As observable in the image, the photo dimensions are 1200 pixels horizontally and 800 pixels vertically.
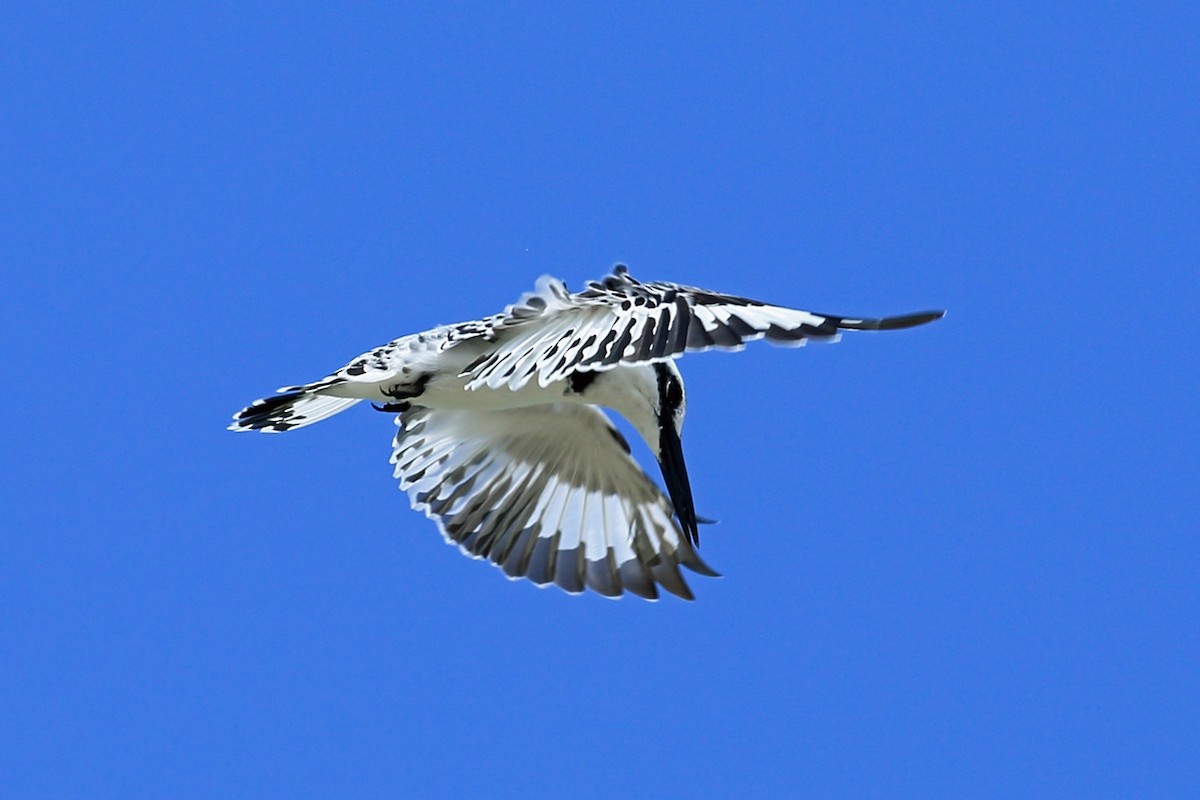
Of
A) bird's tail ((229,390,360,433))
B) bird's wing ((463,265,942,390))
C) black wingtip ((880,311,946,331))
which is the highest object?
bird's tail ((229,390,360,433))

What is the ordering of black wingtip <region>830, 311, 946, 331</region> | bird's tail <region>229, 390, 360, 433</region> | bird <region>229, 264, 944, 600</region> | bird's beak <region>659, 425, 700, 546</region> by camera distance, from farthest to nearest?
bird's tail <region>229, 390, 360, 433</region> < bird's beak <region>659, 425, 700, 546</region> < bird <region>229, 264, 944, 600</region> < black wingtip <region>830, 311, 946, 331</region>

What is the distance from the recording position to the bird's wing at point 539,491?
19.5ft

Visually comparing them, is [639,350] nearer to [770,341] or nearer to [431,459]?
[770,341]

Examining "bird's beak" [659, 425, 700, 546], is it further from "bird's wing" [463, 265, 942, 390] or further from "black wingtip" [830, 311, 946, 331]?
"black wingtip" [830, 311, 946, 331]

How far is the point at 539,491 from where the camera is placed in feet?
20.2

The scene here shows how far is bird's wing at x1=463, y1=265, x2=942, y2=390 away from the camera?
387 centimetres

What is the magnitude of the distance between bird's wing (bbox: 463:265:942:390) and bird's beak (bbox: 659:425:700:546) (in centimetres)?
70

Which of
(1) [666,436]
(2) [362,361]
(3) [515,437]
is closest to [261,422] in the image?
(2) [362,361]

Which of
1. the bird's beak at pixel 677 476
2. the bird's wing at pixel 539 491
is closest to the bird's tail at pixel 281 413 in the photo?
the bird's wing at pixel 539 491

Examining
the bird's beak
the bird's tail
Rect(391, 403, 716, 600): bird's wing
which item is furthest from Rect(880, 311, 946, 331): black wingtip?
the bird's tail

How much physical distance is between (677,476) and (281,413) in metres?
1.54

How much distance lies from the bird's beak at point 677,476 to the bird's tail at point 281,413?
120 cm

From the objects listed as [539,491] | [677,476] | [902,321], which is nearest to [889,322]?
[902,321]

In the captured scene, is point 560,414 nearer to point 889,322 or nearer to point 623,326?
point 623,326
